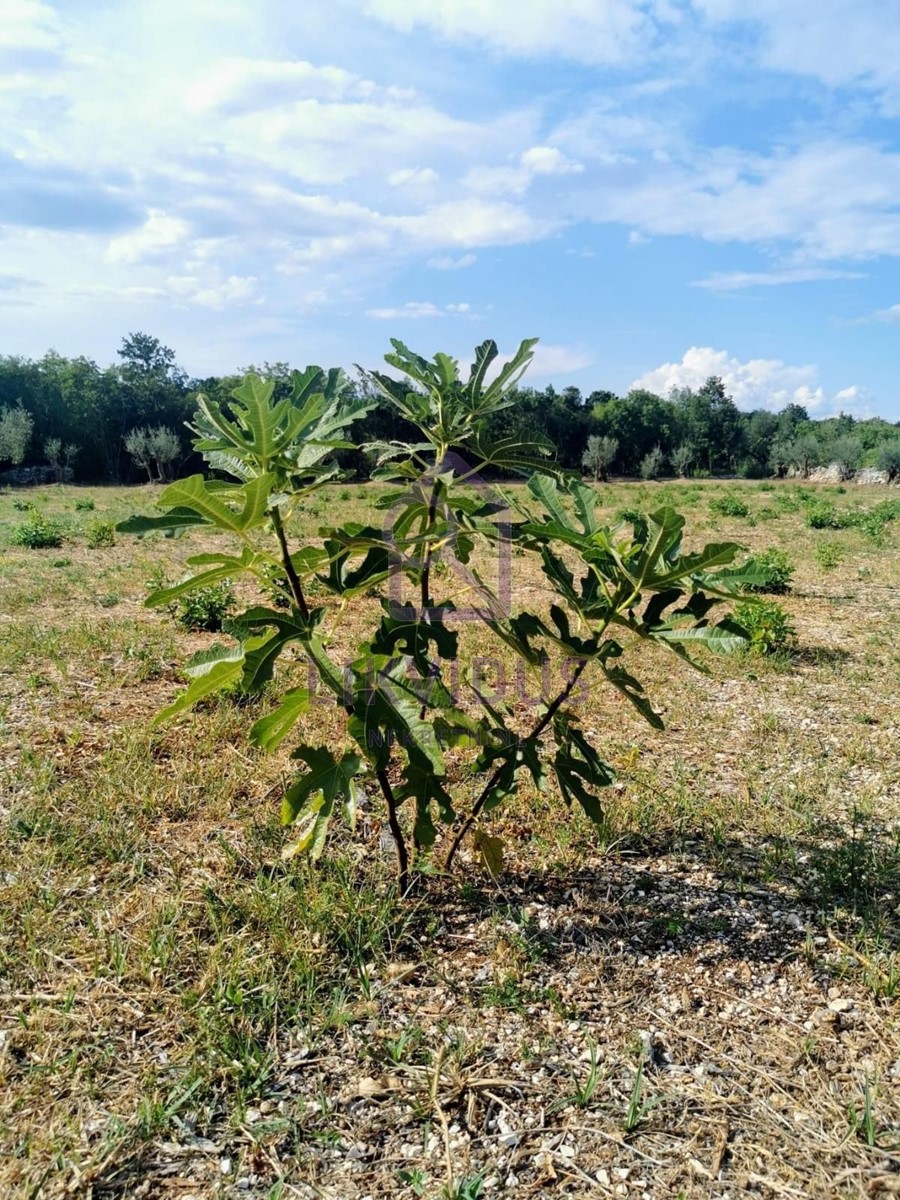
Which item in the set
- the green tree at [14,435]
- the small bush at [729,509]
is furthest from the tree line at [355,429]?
the small bush at [729,509]

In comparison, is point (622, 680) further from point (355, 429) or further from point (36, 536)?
point (355, 429)

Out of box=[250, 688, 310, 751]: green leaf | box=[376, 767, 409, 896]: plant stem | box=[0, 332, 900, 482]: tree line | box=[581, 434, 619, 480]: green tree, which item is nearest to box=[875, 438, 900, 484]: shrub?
box=[0, 332, 900, 482]: tree line

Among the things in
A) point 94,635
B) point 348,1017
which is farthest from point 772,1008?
point 94,635

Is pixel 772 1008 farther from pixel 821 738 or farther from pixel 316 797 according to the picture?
pixel 821 738

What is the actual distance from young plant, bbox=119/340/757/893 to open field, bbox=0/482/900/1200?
0.33m

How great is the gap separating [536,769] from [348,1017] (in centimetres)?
75

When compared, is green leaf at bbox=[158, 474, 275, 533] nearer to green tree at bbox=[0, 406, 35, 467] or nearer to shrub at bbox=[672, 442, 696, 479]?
green tree at bbox=[0, 406, 35, 467]

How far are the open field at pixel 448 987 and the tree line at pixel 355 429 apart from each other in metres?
20.3

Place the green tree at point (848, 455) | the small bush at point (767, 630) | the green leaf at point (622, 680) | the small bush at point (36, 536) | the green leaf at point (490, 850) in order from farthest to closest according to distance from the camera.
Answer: the green tree at point (848, 455), the small bush at point (36, 536), the small bush at point (767, 630), the green leaf at point (490, 850), the green leaf at point (622, 680)

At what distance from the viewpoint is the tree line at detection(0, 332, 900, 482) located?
3238 cm

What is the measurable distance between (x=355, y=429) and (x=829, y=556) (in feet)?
55.8

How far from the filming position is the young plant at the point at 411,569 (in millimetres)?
1532

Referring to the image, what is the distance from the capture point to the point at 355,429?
23.2 m

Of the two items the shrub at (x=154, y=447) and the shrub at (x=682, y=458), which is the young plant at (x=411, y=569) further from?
the shrub at (x=682, y=458)
